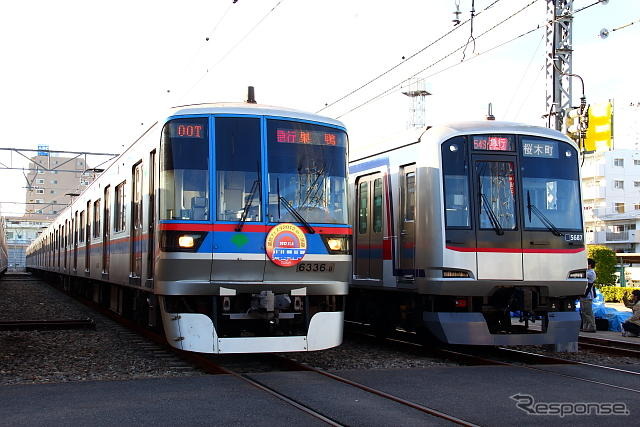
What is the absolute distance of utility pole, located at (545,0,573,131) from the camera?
1502 centimetres

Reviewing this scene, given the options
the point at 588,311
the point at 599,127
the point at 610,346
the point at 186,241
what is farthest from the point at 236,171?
the point at 599,127

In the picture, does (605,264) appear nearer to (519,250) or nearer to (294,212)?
(519,250)

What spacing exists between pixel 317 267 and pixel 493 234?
2.50m

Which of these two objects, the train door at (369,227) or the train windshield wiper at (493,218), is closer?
the train windshield wiper at (493,218)

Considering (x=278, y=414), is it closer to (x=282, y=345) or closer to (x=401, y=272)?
(x=282, y=345)

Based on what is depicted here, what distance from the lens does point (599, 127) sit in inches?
638

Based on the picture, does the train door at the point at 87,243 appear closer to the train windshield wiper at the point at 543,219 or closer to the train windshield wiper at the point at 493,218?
the train windshield wiper at the point at 493,218

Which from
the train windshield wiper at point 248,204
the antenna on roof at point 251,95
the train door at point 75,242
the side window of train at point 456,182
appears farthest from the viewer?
the train door at point 75,242

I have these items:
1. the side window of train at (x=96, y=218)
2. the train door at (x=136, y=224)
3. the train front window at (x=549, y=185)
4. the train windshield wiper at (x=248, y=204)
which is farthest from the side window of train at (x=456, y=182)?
the side window of train at (x=96, y=218)

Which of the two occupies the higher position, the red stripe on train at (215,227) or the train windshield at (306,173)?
the train windshield at (306,173)

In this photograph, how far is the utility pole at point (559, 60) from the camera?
15.0 meters

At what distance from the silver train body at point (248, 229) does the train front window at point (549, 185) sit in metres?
2.61

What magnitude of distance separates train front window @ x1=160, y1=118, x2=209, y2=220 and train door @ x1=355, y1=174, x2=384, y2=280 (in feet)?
12.4

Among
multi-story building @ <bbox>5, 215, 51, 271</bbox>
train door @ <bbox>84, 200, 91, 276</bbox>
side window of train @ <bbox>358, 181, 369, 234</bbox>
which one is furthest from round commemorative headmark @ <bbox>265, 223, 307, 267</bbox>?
multi-story building @ <bbox>5, 215, 51, 271</bbox>
